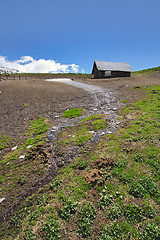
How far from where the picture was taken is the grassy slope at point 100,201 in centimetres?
356

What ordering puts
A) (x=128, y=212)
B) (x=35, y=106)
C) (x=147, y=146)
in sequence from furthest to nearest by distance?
(x=35, y=106)
(x=147, y=146)
(x=128, y=212)

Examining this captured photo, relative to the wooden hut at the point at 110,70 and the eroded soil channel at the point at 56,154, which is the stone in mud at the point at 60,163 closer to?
the eroded soil channel at the point at 56,154

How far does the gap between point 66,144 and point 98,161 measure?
268cm

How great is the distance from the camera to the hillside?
12.0 ft

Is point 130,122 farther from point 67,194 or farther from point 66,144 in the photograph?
point 67,194

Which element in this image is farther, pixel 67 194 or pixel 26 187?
pixel 26 187

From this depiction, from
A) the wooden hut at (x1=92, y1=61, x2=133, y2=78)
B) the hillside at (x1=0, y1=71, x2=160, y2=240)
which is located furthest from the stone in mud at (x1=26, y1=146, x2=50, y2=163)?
the wooden hut at (x1=92, y1=61, x2=133, y2=78)

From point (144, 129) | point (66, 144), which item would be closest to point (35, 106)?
point (66, 144)

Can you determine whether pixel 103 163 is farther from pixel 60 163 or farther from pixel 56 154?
pixel 56 154

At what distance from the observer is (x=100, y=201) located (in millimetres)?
4262

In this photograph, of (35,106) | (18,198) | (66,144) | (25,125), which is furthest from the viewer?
(35,106)

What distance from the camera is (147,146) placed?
21.3 ft

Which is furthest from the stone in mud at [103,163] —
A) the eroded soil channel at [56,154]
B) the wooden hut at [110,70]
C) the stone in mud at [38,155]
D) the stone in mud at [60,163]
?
the wooden hut at [110,70]

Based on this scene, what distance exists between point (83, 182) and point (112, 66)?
56.6 meters
